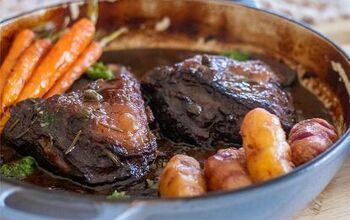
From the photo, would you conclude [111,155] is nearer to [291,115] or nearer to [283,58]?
[291,115]

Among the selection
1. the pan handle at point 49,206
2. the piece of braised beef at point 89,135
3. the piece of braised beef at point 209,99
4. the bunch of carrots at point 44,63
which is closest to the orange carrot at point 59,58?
the bunch of carrots at point 44,63

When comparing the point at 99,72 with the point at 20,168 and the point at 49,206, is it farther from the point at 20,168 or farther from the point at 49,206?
the point at 49,206

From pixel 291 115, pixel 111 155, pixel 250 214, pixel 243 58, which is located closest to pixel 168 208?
pixel 250 214

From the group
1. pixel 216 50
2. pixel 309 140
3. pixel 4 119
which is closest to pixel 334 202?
pixel 309 140

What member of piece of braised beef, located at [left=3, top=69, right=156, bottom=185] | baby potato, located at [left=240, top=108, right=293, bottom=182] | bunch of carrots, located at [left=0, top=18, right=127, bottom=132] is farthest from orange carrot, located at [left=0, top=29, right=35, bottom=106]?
baby potato, located at [left=240, top=108, right=293, bottom=182]

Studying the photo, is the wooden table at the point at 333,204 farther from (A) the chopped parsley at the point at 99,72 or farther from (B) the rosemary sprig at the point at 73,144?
(A) the chopped parsley at the point at 99,72

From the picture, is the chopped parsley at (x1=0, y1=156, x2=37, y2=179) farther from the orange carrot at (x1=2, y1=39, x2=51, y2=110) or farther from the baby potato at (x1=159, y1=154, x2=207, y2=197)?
the baby potato at (x1=159, y1=154, x2=207, y2=197)
